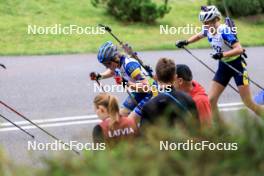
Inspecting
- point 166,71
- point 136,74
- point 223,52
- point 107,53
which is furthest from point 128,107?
point 166,71

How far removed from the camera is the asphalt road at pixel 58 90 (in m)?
8.77

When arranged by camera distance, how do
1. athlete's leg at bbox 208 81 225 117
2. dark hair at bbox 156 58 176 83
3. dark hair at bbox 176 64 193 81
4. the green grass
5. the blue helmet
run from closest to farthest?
1. dark hair at bbox 156 58 176 83
2. dark hair at bbox 176 64 193 81
3. the blue helmet
4. athlete's leg at bbox 208 81 225 117
5. the green grass

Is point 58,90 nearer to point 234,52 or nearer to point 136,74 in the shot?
point 234,52

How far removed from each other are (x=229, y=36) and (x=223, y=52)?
8.2 inches

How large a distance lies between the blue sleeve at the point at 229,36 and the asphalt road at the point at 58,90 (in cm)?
86

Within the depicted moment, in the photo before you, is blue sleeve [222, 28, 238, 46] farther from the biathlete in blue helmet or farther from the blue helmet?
the blue helmet

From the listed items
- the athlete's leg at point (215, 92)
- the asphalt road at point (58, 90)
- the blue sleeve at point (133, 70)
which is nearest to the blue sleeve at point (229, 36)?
the athlete's leg at point (215, 92)

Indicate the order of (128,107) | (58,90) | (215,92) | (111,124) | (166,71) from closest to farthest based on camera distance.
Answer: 1. (111,124)
2. (166,71)
3. (128,107)
4. (215,92)
5. (58,90)

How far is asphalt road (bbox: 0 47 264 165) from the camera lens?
8766mm

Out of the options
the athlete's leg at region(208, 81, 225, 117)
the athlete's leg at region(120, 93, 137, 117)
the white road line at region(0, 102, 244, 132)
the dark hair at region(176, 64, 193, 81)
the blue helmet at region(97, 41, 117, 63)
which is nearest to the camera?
the dark hair at region(176, 64, 193, 81)

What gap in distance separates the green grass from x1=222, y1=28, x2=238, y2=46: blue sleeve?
7.41 meters

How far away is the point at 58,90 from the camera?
37.4 feet

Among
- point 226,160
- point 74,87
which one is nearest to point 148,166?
point 226,160

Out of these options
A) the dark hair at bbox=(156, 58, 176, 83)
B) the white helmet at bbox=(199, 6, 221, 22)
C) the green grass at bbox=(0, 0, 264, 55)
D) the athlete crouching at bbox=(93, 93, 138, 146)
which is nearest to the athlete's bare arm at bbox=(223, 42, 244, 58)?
the white helmet at bbox=(199, 6, 221, 22)
